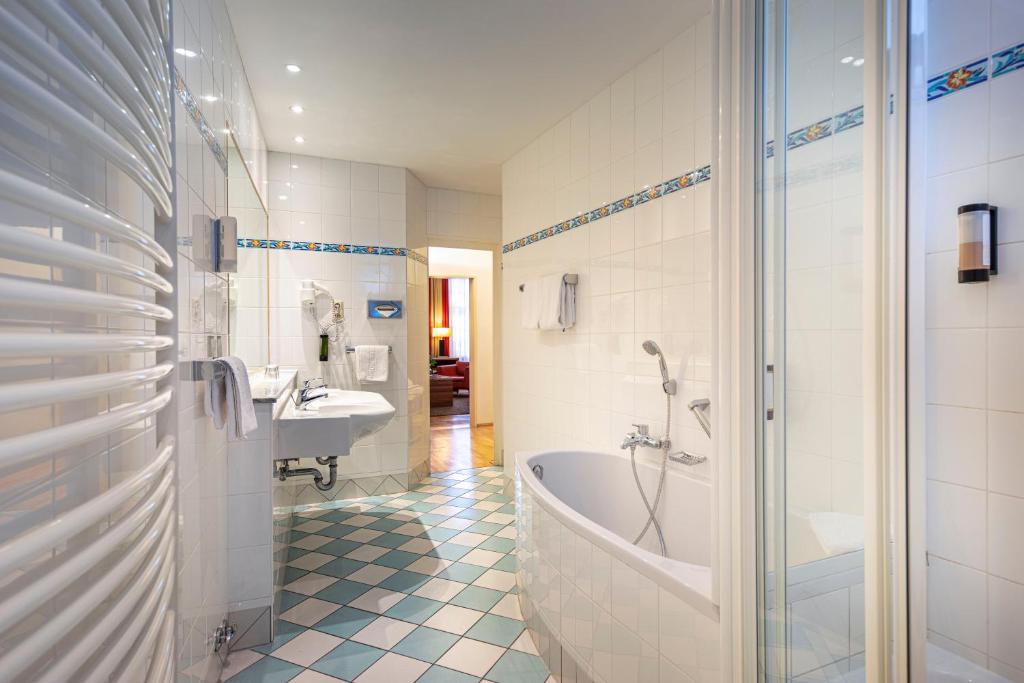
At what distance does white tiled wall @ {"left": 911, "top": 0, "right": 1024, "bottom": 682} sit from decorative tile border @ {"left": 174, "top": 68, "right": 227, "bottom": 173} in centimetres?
183

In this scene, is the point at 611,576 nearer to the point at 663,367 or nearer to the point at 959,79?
the point at 663,367

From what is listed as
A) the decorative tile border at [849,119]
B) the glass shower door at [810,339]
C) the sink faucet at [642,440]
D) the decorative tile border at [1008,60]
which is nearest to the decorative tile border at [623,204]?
the decorative tile border at [1008,60]

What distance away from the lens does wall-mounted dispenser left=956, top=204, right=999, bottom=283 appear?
116 cm

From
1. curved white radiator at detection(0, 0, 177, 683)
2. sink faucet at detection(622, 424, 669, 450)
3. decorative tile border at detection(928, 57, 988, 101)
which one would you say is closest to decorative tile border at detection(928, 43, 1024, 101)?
decorative tile border at detection(928, 57, 988, 101)

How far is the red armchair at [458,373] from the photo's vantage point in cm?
857

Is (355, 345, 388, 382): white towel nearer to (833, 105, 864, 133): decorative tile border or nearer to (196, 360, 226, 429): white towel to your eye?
(196, 360, 226, 429): white towel

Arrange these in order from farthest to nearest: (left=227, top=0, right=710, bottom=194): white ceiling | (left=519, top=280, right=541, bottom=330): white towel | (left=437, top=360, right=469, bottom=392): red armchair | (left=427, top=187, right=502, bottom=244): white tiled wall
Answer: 1. (left=437, top=360, right=469, bottom=392): red armchair
2. (left=427, top=187, right=502, bottom=244): white tiled wall
3. (left=519, top=280, right=541, bottom=330): white towel
4. (left=227, top=0, right=710, bottom=194): white ceiling

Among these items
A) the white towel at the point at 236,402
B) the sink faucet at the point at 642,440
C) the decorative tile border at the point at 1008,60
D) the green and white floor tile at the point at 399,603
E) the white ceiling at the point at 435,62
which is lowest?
the green and white floor tile at the point at 399,603

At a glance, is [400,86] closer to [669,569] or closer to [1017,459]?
[669,569]

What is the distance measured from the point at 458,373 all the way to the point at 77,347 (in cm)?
840

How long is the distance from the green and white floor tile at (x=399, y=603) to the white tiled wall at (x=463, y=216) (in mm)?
2249

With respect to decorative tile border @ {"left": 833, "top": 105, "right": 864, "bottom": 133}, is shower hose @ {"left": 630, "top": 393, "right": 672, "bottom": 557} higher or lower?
lower

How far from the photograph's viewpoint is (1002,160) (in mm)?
1155

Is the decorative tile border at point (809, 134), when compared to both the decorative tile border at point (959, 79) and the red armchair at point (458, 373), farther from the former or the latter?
the red armchair at point (458, 373)
